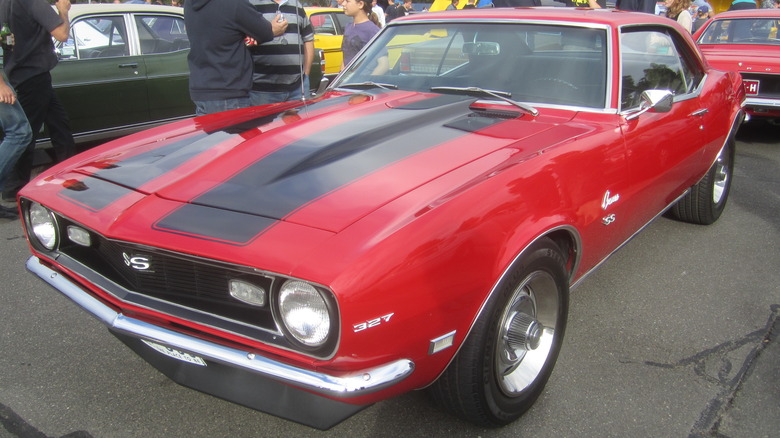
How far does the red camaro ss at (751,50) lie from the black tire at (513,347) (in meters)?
5.36

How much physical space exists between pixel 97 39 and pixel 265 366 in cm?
514

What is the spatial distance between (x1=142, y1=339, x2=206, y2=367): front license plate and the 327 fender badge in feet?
1.84

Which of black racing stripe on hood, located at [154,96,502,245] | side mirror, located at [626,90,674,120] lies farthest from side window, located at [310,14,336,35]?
side mirror, located at [626,90,674,120]

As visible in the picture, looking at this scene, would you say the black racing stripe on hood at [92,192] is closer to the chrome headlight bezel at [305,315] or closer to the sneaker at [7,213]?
the chrome headlight bezel at [305,315]

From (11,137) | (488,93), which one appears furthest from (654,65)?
(11,137)

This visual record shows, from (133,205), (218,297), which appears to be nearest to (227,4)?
(133,205)

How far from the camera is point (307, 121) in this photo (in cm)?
273

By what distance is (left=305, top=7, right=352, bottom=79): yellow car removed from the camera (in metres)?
9.05

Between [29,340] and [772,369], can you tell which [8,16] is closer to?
[29,340]

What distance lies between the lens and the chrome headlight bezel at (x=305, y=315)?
171 cm

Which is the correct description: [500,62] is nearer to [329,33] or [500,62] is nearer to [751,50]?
[751,50]

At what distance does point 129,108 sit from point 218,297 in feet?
15.1

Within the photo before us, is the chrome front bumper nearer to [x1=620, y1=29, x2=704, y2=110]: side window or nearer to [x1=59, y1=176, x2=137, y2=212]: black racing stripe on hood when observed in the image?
[x1=59, y1=176, x2=137, y2=212]: black racing stripe on hood

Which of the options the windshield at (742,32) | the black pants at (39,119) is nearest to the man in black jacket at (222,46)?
the black pants at (39,119)
